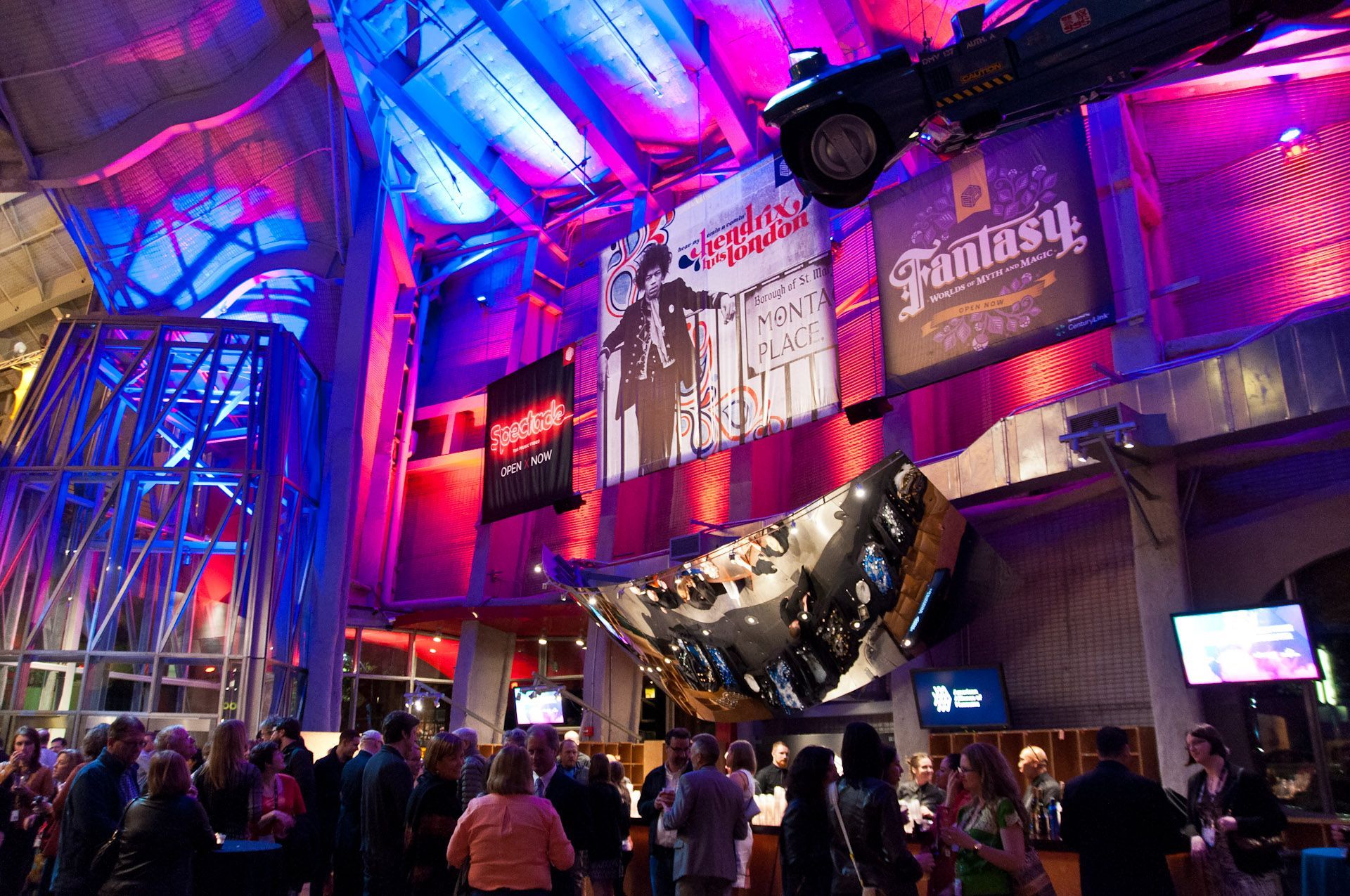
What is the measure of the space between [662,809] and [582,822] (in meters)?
0.79

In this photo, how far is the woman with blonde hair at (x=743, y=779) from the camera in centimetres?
561

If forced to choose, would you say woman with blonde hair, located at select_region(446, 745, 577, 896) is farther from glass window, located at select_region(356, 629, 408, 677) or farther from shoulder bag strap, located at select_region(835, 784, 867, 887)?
glass window, located at select_region(356, 629, 408, 677)

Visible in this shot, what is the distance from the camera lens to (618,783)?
707cm

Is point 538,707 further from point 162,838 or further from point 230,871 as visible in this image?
point 162,838

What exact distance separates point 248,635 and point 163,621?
3.50ft

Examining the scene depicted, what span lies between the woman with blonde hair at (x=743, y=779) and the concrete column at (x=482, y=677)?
12743 mm

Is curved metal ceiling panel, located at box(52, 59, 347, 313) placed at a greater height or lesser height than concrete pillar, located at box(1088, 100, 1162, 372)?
greater

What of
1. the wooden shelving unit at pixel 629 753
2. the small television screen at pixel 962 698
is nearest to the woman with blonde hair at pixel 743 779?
the small television screen at pixel 962 698

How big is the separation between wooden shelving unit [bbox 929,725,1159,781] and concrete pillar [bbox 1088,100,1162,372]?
412cm

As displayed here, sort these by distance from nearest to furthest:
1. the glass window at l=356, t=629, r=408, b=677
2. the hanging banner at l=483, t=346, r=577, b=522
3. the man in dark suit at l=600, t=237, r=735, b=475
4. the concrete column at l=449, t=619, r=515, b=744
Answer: the man in dark suit at l=600, t=237, r=735, b=475, the hanging banner at l=483, t=346, r=577, b=522, the concrete column at l=449, t=619, r=515, b=744, the glass window at l=356, t=629, r=408, b=677

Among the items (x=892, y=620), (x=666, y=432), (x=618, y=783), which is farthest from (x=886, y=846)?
(x=666, y=432)

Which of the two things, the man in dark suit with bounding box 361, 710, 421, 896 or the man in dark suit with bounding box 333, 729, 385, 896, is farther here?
the man in dark suit with bounding box 333, 729, 385, 896

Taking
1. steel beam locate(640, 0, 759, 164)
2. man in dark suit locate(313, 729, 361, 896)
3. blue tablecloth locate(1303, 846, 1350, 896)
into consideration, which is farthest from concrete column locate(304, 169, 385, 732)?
blue tablecloth locate(1303, 846, 1350, 896)

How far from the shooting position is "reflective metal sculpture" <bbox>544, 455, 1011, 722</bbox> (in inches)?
355
